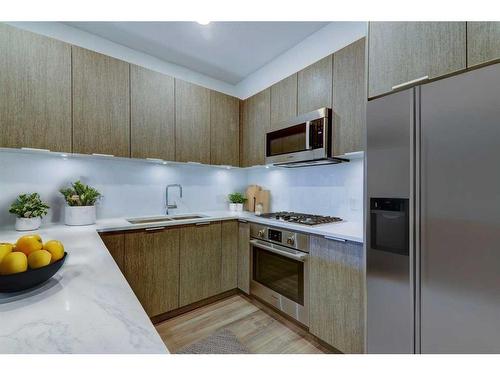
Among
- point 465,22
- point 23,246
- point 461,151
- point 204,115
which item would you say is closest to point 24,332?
point 23,246

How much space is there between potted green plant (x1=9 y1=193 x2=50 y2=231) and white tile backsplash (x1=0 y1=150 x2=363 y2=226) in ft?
0.65

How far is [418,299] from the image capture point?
106 centimetres

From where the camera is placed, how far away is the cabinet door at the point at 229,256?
2272 mm

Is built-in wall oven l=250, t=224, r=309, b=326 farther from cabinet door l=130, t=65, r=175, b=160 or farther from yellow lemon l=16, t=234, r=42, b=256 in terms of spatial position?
yellow lemon l=16, t=234, r=42, b=256

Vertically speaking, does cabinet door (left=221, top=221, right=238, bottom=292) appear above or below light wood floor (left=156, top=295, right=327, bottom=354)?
above

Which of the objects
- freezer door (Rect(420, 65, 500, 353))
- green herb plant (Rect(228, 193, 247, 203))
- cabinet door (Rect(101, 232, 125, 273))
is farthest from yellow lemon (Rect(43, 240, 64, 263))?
green herb plant (Rect(228, 193, 247, 203))

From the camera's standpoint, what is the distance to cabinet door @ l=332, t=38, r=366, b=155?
5.20 feet

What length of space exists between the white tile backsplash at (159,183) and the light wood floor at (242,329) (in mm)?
1086

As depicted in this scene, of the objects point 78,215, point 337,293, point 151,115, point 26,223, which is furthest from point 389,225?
point 26,223

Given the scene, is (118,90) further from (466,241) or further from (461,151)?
(466,241)

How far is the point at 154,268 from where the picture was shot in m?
1.86

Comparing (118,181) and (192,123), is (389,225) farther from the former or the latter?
(118,181)

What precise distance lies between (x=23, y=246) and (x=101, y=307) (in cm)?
41

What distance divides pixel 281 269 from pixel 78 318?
5.20ft
